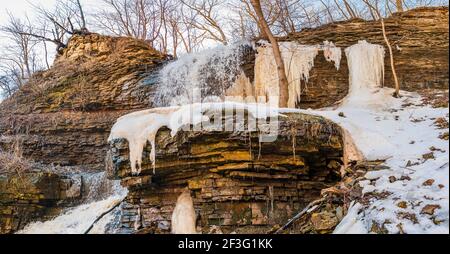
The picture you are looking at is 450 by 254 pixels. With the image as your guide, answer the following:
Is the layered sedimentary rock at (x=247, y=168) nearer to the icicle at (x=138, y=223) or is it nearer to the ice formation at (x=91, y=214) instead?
the icicle at (x=138, y=223)

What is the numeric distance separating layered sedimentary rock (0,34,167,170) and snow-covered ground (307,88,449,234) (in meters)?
7.19

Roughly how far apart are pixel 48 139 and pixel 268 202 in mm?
8415

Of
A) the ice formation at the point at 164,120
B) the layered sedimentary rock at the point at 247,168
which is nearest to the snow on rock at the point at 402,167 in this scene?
the layered sedimentary rock at the point at 247,168

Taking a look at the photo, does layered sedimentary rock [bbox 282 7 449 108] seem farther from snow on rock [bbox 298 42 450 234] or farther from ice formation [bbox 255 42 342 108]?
snow on rock [bbox 298 42 450 234]

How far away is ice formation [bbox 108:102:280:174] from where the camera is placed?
5934 mm

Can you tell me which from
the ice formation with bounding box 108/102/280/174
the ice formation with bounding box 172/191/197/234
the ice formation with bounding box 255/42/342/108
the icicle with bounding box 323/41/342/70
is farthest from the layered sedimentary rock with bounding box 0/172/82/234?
the icicle with bounding box 323/41/342/70

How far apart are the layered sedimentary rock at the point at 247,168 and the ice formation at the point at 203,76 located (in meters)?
4.44

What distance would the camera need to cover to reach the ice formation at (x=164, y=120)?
5.93 m

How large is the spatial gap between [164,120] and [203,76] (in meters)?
4.66

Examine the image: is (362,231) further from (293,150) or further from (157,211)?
(157,211)

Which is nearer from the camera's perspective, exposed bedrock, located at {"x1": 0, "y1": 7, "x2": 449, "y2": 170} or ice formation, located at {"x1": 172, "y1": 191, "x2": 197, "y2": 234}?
ice formation, located at {"x1": 172, "y1": 191, "x2": 197, "y2": 234}

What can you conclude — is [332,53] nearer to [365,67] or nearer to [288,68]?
[365,67]

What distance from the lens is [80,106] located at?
11.8m
